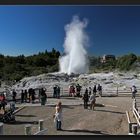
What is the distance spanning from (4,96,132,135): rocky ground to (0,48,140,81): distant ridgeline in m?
7.57

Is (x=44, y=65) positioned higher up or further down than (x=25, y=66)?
higher up

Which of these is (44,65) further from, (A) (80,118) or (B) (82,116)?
(A) (80,118)

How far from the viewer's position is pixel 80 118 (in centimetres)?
1894

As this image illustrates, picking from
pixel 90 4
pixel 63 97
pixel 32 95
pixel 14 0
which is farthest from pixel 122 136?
pixel 63 97

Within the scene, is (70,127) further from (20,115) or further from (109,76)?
(109,76)

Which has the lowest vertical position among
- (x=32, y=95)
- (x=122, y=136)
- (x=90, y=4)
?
(x=122, y=136)

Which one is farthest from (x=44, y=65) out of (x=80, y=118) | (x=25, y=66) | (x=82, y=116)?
(x=80, y=118)

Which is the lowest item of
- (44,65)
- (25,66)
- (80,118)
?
(80,118)

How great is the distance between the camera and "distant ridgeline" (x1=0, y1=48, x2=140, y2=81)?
32.1 m

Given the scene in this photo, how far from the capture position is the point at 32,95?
24562 millimetres

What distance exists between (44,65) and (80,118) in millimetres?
16999

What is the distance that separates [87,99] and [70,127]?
4591 millimetres

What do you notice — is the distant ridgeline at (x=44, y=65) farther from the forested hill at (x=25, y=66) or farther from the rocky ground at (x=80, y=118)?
the rocky ground at (x=80, y=118)

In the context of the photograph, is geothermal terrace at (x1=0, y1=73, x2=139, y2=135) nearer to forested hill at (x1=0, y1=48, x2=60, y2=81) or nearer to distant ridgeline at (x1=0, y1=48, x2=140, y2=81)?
distant ridgeline at (x1=0, y1=48, x2=140, y2=81)
